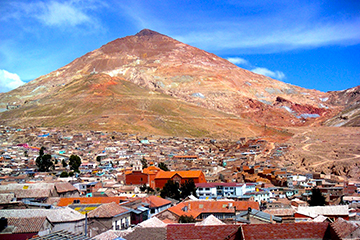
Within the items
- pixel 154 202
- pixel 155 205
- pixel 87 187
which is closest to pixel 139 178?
pixel 87 187

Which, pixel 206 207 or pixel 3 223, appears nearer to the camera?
pixel 3 223

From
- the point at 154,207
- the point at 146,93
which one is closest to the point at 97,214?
the point at 154,207

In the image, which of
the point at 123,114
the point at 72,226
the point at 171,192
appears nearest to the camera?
the point at 72,226

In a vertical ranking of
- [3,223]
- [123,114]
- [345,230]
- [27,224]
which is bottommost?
[27,224]

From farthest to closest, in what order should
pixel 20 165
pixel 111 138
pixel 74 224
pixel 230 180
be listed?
1. pixel 111 138
2. pixel 20 165
3. pixel 230 180
4. pixel 74 224

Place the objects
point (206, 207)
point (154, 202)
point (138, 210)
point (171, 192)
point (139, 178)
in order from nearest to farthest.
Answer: point (138, 210)
point (206, 207)
point (154, 202)
point (171, 192)
point (139, 178)

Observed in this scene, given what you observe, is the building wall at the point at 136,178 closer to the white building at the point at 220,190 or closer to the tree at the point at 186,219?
the white building at the point at 220,190

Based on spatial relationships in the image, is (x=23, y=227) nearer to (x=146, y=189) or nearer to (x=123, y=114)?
(x=146, y=189)

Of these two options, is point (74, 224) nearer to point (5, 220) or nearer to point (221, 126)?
point (5, 220)
